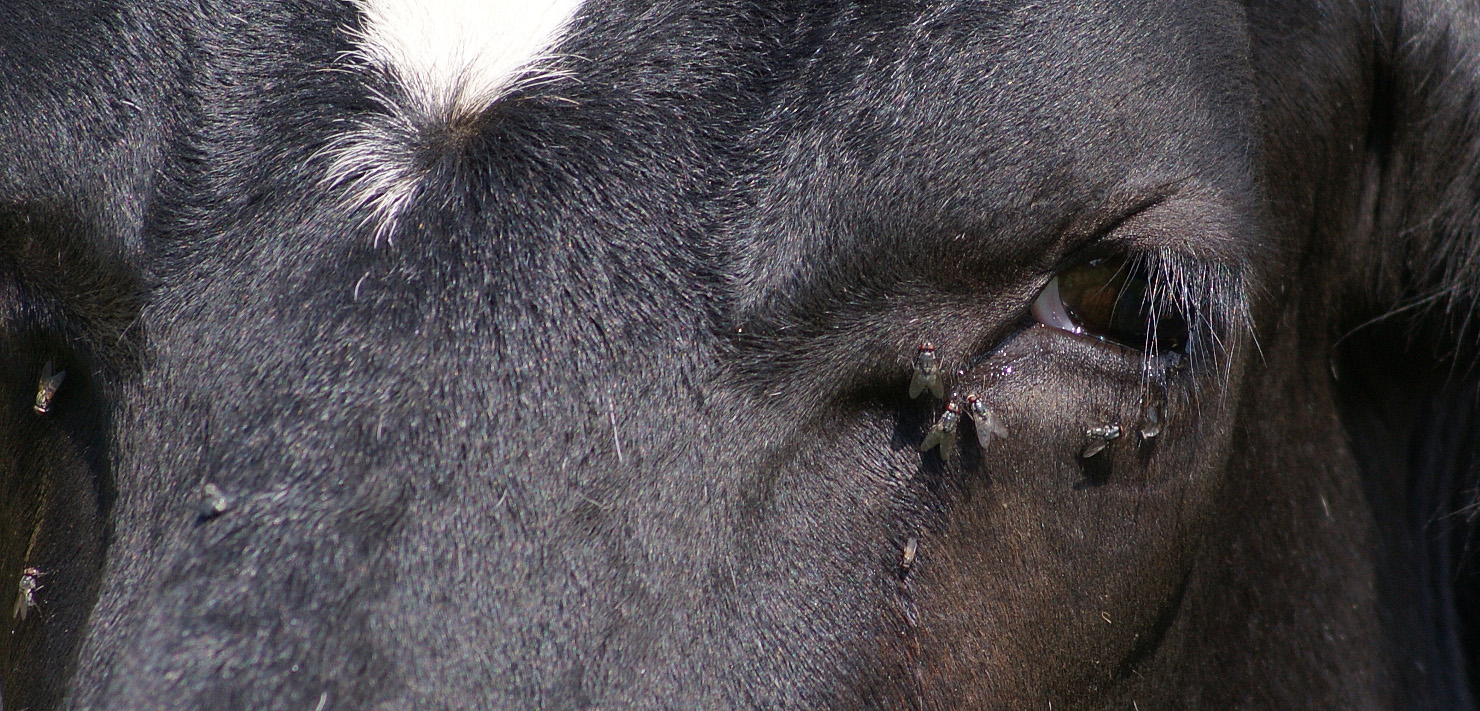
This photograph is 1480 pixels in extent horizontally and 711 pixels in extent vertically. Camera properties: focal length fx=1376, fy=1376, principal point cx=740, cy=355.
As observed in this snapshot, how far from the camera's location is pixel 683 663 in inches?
57.4

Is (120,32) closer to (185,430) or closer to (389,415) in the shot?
(185,430)

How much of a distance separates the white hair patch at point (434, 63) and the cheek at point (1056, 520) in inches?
24.8

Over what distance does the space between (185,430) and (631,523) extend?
0.50 metres

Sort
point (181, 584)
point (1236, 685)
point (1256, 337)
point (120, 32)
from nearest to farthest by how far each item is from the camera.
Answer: point (181, 584), point (120, 32), point (1256, 337), point (1236, 685)

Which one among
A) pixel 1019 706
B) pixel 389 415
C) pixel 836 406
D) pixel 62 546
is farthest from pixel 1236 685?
pixel 62 546

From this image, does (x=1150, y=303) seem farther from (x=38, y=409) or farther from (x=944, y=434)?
(x=38, y=409)

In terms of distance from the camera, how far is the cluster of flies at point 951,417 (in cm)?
157

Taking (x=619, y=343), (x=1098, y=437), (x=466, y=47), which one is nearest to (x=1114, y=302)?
(x=1098, y=437)

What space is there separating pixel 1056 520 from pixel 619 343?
0.60m

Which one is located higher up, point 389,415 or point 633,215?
point 633,215

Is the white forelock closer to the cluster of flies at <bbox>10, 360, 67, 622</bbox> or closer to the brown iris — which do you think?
the cluster of flies at <bbox>10, 360, 67, 622</bbox>

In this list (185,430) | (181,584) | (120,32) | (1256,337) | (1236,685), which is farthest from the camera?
(1236,685)

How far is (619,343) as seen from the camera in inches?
57.2

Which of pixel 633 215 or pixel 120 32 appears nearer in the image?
pixel 633 215
